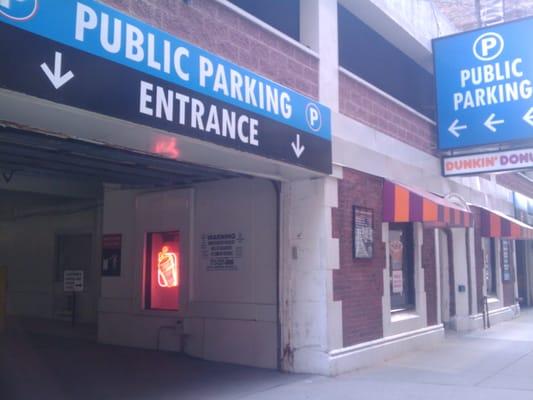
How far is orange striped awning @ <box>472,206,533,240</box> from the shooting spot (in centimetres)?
1490

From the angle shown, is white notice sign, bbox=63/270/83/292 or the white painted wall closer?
white notice sign, bbox=63/270/83/292

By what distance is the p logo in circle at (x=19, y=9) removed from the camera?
466 cm

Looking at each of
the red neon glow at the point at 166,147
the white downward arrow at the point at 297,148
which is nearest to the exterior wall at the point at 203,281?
the white downward arrow at the point at 297,148

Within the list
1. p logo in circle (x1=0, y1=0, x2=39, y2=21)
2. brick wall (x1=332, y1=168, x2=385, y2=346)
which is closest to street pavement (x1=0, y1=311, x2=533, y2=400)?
brick wall (x1=332, y1=168, x2=385, y2=346)

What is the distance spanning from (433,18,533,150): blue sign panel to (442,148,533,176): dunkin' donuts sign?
0.30 metres

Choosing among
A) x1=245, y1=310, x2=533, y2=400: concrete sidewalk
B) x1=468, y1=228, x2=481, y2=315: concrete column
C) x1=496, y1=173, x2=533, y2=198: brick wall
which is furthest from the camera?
x1=496, y1=173, x2=533, y2=198: brick wall

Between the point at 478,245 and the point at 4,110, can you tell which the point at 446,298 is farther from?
the point at 4,110

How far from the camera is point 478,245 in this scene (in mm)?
15602

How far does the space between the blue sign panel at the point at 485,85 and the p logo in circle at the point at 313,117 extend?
499 cm

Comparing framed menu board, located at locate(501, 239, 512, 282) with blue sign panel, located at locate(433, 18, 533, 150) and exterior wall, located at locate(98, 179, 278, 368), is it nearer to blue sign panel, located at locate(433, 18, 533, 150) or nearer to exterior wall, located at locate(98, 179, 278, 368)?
blue sign panel, located at locate(433, 18, 533, 150)

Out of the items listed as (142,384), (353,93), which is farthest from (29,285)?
(353,93)

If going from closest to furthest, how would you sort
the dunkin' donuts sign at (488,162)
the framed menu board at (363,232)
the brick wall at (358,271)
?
the brick wall at (358,271), the framed menu board at (363,232), the dunkin' donuts sign at (488,162)

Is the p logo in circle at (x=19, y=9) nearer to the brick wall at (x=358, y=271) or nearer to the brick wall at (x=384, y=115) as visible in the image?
the brick wall at (x=358, y=271)

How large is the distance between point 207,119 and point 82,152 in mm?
2000
